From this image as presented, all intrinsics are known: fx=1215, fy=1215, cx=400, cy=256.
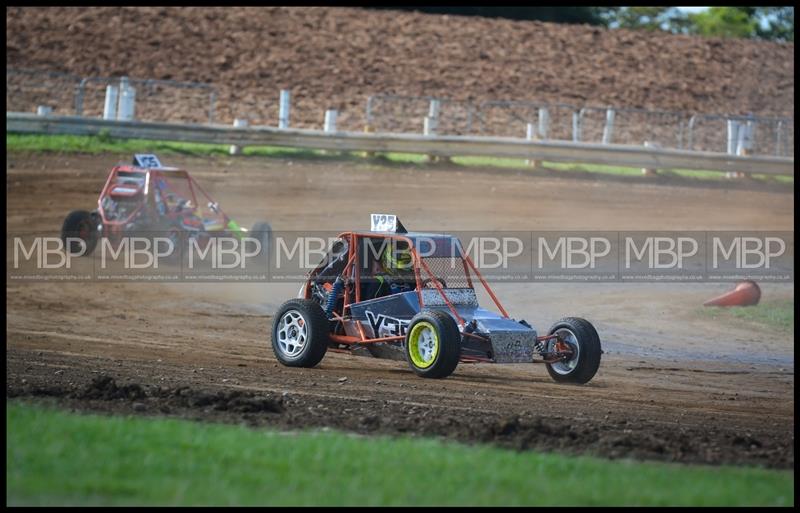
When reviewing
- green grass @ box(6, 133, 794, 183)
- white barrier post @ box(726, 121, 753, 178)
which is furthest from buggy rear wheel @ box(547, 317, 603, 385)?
white barrier post @ box(726, 121, 753, 178)

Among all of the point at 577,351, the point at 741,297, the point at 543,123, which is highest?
the point at 543,123

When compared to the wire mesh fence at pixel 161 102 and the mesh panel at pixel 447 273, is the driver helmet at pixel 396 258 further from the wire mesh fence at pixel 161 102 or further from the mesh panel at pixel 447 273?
the wire mesh fence at pixel 161 102

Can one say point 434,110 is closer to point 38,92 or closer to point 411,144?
point 411,144

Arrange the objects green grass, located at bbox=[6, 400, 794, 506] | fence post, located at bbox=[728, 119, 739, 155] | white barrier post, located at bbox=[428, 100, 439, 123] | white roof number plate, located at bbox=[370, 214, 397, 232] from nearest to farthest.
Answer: green grass, located at bbox=[6, 400, 794, 506] → white roof number plate, located at bbox=[370, 214, 397, 232] → white barrier post, located at bbox=[428, 100, 439, 123] → fence post, located at bbox=[728, 119, 739, 155]

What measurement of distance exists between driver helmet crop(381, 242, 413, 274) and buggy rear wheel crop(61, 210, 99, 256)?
749 centimetres

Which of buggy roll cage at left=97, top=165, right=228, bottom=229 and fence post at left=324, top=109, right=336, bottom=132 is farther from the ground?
fence post at left=324, top=109, right=336, bottom=132

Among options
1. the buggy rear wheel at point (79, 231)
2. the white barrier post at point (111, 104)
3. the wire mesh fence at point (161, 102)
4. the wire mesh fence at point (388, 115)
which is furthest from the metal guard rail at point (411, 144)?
the buggy rear wheel at point (79, 231)

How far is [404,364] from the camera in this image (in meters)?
11.9

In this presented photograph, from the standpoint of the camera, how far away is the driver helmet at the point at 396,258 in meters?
11.3

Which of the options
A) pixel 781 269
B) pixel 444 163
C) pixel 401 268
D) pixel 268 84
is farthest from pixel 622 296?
pixel 268 84

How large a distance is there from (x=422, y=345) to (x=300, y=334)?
4.16 ft

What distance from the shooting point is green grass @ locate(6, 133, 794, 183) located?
23.6 m

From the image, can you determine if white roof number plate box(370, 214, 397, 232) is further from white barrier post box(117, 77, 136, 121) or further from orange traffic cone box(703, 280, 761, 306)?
white barrier post box(117, 77, 136, 121)

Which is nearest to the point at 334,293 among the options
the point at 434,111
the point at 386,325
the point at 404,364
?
the point at 386,325
